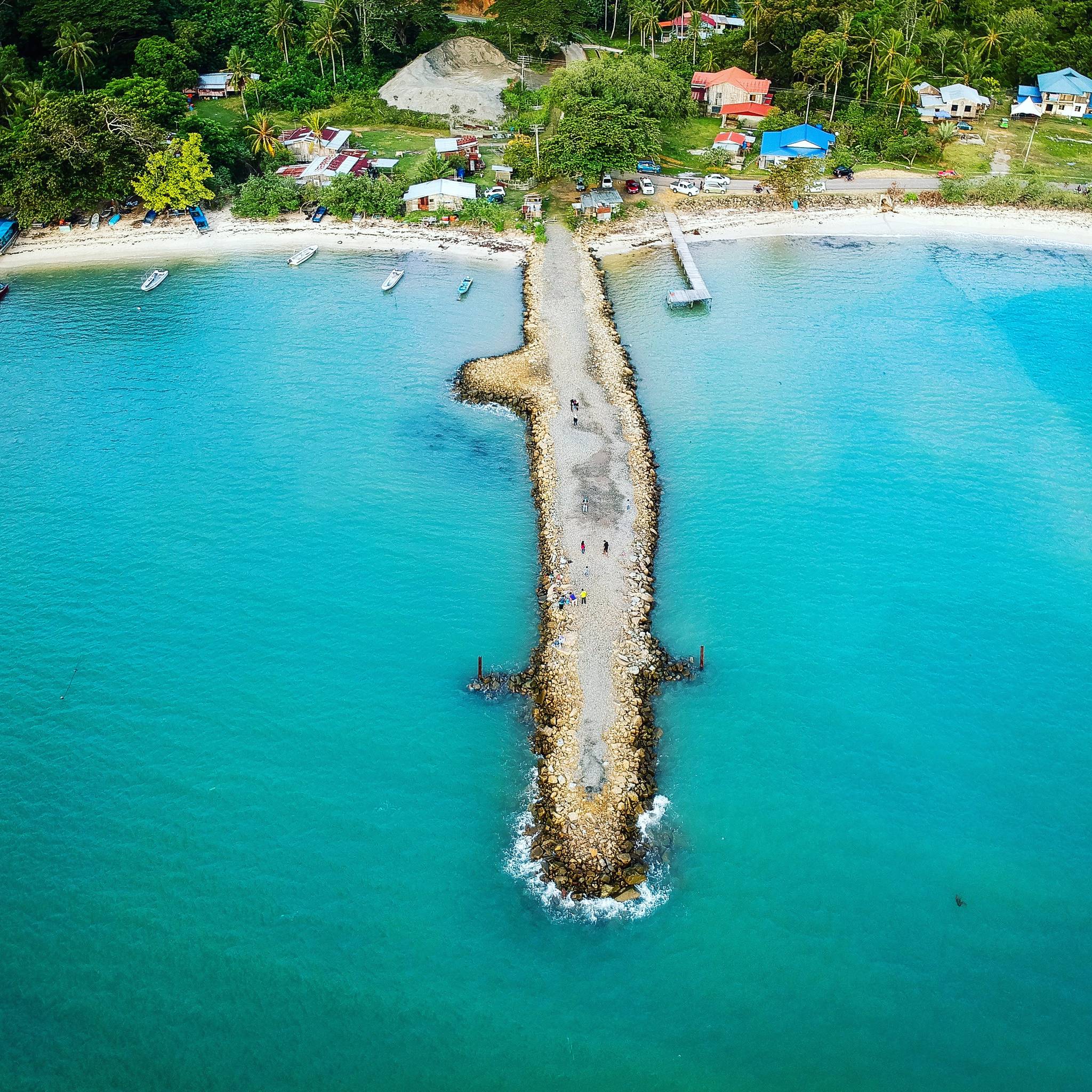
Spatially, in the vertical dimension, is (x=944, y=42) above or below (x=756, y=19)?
below

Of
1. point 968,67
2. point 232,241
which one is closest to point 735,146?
point 968,67

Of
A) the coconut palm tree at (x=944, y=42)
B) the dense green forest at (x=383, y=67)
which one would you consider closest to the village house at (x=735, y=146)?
the dense green forest at (x=383, y=67)

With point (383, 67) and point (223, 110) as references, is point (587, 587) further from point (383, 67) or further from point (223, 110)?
point (383, 67)

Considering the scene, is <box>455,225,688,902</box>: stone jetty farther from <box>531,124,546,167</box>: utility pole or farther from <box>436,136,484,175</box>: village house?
<box>436,136,484,175</box>: village house

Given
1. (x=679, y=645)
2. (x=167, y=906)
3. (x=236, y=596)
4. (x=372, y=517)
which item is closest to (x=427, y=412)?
(x=372, y=517)

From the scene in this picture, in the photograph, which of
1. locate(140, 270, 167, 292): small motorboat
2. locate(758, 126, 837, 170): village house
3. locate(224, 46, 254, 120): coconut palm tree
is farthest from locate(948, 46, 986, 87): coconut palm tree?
locate(140, 270, 167, 292): small motorboat

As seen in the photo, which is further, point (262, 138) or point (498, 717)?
point (262, 138)
